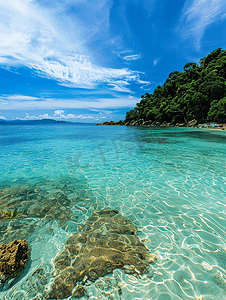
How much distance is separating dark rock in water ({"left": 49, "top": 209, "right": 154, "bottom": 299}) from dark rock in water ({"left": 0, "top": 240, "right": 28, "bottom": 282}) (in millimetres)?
646

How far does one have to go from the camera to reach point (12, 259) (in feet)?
8.06

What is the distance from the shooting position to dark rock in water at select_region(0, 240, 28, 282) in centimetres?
235

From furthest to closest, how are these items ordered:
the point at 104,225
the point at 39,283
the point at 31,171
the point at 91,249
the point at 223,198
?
1. the point at 31,171
2. the point at 223,198
3. the point at 104,225
4. the point at 91,249
5. the point at 39,283

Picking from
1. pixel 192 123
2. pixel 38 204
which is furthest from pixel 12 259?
pixel 192 123

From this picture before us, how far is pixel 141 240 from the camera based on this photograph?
3215 mm

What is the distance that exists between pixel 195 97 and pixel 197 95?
33.0 inches

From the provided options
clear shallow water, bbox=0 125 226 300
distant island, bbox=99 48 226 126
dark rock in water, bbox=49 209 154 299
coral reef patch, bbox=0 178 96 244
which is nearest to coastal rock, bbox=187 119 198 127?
distant island, bbox=99 48 226 126

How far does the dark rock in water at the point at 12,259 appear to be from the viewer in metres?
2.35

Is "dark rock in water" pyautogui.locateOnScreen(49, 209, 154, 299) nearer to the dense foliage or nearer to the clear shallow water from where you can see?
the clear shallow water

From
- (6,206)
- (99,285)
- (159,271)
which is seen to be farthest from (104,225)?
(6,206)

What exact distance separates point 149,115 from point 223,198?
70268 mm

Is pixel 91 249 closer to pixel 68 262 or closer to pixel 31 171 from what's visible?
pixel 68 262

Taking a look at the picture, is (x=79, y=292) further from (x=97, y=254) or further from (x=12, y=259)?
(x=12, y=259)

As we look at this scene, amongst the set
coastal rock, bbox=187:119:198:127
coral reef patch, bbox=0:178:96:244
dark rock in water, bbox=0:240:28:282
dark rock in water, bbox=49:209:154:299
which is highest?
dark rock in water, bbox=0:240:28:282
